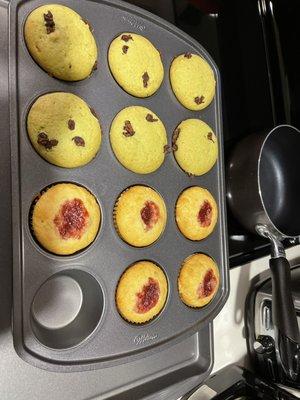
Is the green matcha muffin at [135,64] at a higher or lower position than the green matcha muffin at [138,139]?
higher

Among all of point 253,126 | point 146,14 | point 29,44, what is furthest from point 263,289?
point 29,44

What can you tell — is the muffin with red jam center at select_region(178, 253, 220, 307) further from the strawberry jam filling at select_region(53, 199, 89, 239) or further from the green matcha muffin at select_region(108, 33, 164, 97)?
the green matcha muffin at select_region(108, 33, 164, 97)

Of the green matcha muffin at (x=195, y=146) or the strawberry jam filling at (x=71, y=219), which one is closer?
the strawberry jam filling at (x=71, y=219)

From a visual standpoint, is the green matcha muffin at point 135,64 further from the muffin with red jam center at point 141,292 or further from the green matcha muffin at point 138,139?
the muffin with red jam center at point 141,292

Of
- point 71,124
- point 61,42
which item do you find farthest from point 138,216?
point 61,42

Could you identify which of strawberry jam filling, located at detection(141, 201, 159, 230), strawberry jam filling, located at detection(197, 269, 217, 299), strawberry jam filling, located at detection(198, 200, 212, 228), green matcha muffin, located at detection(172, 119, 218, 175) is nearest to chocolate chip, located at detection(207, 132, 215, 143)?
green matcha muffin, located at detection(172, 119, 218, 175)

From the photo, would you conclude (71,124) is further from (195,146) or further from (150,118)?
(195,146)

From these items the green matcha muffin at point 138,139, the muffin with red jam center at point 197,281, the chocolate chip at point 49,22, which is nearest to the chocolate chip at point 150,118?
the green matcha muffin at point 138,139
